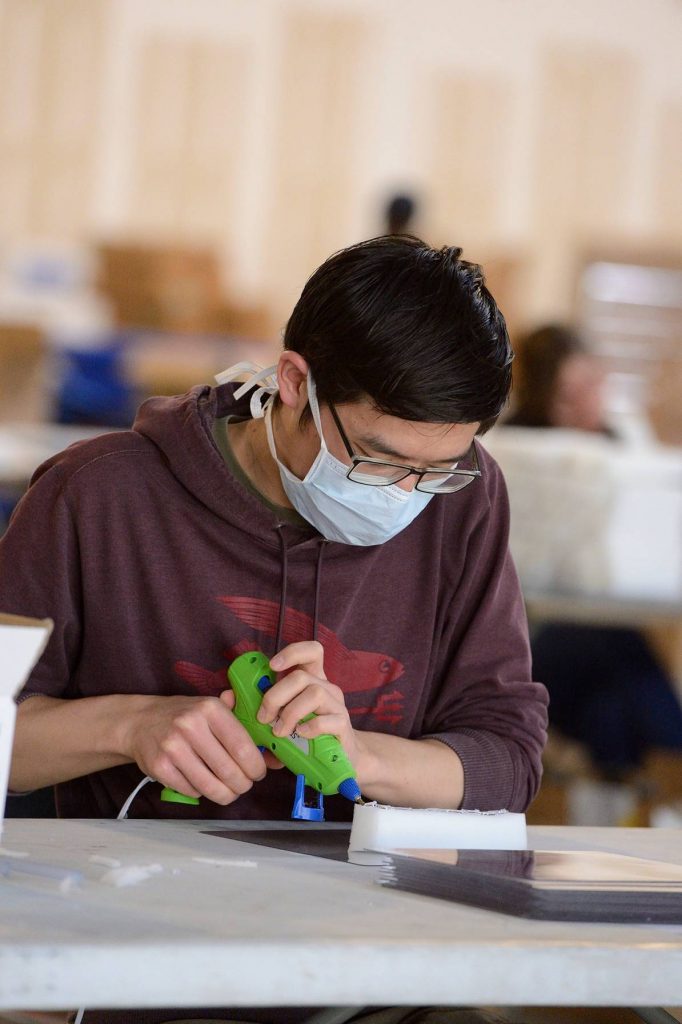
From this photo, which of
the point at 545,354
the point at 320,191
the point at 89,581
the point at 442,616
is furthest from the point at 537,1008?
the point at 320,191

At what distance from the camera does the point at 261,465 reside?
135 cm

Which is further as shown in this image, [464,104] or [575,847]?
[464,104]

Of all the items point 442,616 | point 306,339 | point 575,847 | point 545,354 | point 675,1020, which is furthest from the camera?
point 545,354

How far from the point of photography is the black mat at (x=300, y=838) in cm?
103

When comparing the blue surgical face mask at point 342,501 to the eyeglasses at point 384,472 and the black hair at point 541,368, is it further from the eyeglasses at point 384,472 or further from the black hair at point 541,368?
the black hair at point 541,368

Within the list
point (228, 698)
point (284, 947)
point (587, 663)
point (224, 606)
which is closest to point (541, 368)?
point (587, 663)

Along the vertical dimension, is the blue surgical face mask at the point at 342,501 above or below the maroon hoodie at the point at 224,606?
above

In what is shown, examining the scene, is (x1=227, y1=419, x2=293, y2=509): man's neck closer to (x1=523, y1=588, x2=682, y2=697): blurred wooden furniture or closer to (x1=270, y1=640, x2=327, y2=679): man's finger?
(x1=270, y1=640, x2=327, y2=679): man's finger

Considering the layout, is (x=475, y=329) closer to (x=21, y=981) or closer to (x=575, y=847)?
(x=575, y=847)

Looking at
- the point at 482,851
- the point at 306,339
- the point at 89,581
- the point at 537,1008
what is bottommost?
the point at 537,1008

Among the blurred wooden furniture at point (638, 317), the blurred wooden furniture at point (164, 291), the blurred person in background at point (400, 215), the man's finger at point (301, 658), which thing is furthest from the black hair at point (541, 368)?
the blurred wooden furniture at point (638, 317)

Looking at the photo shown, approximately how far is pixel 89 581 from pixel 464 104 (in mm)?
7258

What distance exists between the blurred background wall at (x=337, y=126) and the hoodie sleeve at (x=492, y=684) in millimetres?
6491

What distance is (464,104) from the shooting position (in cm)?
798
